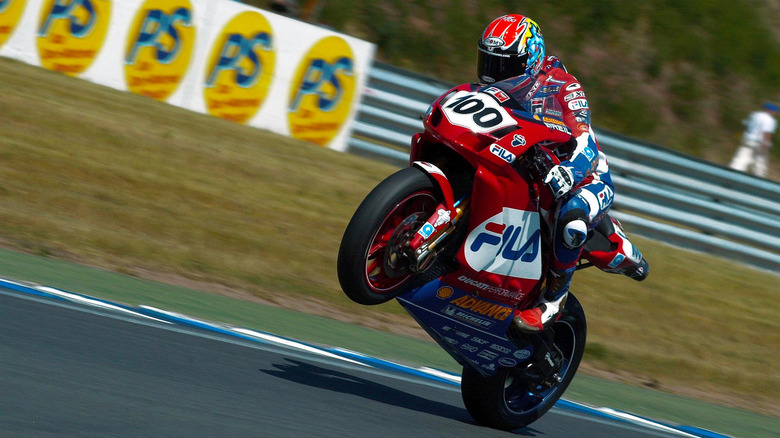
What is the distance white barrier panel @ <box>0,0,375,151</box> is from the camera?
11.9m

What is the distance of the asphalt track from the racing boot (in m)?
0.60

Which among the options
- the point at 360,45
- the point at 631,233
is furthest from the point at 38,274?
the point at 631,233

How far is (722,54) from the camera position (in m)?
23.7

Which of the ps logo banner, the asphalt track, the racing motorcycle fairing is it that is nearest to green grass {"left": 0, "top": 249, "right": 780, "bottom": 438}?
the asphalt track

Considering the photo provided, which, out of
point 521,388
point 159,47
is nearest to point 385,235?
point 521,388

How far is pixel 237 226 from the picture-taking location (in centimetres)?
909

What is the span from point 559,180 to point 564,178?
0.03 metres

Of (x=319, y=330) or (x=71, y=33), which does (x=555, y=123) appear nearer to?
(x=319, y=330)

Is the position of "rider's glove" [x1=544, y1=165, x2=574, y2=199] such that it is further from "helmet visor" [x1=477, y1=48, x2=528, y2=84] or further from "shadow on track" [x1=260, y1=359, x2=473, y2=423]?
"shadow on track" [x1=260, y1=359, x2=473, y2=423]

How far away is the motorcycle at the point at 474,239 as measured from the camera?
15.4 ft

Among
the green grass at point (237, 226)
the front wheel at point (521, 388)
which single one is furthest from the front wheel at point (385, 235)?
the green grass at point (237, 226)

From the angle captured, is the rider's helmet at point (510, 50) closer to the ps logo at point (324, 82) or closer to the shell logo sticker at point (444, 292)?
the shell logo sticker at point (444, 292)

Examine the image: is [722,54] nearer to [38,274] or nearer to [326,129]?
[326,129]

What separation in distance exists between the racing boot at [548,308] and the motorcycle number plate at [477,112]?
90 cm
